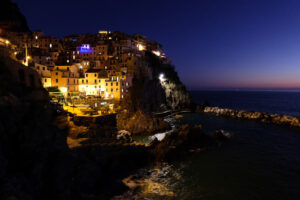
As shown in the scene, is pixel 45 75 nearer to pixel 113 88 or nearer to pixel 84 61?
pixel 113 88

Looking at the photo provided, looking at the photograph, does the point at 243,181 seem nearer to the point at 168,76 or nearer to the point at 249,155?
the point at 249,155

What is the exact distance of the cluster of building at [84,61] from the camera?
45.6 metres

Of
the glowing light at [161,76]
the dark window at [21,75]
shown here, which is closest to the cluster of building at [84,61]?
the glowing light at [161,76]

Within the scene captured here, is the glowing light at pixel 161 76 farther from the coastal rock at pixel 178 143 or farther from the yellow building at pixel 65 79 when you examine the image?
the coastal rock at pixel 178 143

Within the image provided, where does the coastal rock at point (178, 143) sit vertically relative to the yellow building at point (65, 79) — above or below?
below

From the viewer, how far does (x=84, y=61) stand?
60.3 metres

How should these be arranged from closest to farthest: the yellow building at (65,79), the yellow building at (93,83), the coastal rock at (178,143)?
the coastal rock at (178,143) → the yellow building at (65,79) → the yellow building at (93,83)

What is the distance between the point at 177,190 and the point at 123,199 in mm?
6327

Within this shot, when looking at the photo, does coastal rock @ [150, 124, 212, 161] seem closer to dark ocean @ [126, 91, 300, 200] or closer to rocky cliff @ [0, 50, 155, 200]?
dark ocean @ [126, 91, 300, 200]

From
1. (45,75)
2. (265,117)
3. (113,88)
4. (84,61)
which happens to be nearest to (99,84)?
(113,88)

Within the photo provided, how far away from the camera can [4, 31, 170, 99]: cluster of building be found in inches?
1796

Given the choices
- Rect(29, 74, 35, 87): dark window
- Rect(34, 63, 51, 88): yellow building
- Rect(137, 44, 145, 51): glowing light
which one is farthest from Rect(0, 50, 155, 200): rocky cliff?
Rect(137, 44, 145, 51): glowing light

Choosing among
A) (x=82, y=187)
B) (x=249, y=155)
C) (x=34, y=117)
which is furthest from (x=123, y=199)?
(x=249, y=155)

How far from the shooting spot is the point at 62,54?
61000 millimetres
